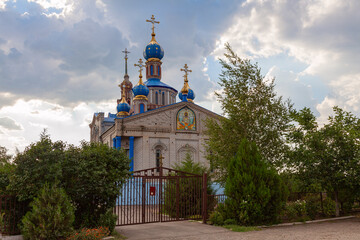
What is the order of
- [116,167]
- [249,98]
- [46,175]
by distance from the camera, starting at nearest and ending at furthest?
[46,175] < [116,167] < [249,98]

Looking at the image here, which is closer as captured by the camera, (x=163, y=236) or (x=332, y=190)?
(x=163, y=236)

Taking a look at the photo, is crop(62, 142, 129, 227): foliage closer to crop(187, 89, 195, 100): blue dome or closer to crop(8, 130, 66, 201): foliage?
crop(8, 130, 66, 201): foliage

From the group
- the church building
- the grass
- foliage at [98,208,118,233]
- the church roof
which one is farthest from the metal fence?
the church roof

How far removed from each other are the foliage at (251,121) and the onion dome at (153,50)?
2592cm

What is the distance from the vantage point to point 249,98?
17.1m

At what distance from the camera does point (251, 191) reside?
13.5 meters

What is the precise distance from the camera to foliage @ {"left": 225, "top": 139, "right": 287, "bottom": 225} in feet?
44.3

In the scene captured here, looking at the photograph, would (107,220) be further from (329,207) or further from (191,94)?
(191,94)

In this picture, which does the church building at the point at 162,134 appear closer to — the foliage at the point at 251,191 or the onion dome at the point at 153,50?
the onion dome at the point at 153,50

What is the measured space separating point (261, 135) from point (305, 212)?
4.03 m

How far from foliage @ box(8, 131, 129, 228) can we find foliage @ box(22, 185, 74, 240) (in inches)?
20.9

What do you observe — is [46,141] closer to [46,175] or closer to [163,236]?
[46,175]

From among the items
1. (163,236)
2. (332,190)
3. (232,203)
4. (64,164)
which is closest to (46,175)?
(64,164)

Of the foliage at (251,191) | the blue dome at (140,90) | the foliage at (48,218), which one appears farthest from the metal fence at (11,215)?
the blue dome at (140,90)
